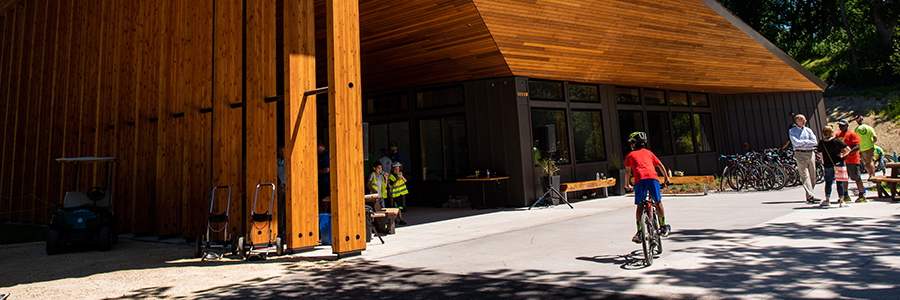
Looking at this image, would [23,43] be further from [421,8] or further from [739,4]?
[739,4]

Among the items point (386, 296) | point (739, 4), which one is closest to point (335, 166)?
point (386, 296)

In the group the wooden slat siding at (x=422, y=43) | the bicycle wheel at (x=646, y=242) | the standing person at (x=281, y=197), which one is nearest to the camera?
the bicycle wheel at (x=646, y=242)

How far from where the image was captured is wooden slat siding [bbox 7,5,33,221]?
15.2 m

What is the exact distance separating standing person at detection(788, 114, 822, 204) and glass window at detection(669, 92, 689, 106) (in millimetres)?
7911

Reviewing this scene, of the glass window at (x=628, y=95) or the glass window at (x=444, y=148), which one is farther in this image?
the glass window at (x=628, y=95)

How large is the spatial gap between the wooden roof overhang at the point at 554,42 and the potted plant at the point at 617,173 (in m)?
2.23

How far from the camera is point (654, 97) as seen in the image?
662 inches

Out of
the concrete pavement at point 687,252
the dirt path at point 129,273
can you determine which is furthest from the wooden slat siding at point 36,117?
the concrete pavement at point 687,252

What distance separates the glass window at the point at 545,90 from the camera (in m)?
13.0

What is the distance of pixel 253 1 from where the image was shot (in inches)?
312

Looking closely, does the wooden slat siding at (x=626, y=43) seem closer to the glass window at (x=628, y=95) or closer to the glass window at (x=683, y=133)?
the glass window at (x=628, y=95)

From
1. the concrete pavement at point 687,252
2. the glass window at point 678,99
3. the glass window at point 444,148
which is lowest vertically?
the concrete pavement at point 687,252

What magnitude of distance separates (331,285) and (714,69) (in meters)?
14.9

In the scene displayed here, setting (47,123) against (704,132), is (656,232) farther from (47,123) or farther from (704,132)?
(47,123)
